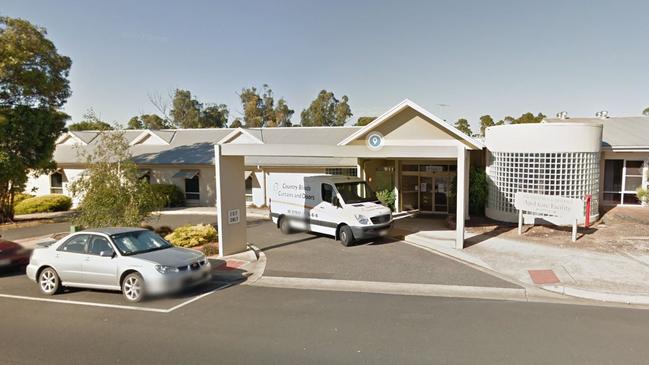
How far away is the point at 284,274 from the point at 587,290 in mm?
6717

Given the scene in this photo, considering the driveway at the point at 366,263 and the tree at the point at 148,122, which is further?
the tree at the point at 148,122

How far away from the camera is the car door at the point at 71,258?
8.01m

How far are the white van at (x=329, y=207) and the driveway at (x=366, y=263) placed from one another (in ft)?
1.79

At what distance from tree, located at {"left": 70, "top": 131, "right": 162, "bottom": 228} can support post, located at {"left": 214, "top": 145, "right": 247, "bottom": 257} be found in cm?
321

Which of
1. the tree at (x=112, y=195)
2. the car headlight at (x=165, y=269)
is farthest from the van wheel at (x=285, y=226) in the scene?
the car headlight at (x=165, y=269)

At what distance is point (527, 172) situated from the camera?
14.7m

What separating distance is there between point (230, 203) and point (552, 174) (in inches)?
469

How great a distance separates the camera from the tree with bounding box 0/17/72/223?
16.7 m

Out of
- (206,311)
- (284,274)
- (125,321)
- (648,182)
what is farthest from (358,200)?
(648,182)

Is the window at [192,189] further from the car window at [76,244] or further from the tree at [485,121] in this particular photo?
the tree at [485,121]

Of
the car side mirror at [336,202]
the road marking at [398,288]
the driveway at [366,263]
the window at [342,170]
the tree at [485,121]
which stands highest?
the tree at [485,121]

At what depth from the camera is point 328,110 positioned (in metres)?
64.6

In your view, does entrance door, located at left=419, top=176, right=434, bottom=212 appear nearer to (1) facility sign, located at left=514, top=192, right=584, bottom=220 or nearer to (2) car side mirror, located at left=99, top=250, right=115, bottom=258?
(1) facility sign, located at left=514, top=192, right=584, bottom=220

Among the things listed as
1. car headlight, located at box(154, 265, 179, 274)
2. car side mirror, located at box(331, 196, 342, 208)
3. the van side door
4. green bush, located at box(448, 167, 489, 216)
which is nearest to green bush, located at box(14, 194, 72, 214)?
the van side door
